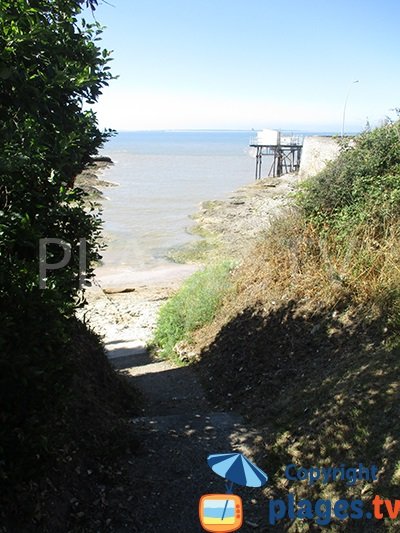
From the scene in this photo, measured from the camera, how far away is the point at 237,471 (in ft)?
8.64

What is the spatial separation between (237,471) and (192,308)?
7933mm

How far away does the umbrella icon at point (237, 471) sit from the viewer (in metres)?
2.59

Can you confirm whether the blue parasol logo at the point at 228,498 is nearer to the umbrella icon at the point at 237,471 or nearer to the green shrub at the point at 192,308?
the umbrella icon at the point at 237,471

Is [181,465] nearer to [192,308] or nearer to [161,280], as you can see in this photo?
[192,308]

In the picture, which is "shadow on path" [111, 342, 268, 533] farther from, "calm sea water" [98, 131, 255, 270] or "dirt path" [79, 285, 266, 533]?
"calm sea water" [98, 131, 255, 270]

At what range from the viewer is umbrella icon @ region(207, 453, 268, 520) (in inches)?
102

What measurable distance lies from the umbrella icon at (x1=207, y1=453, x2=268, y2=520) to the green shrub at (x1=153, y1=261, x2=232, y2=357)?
7.04 m

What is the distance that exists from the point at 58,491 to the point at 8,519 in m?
0.52

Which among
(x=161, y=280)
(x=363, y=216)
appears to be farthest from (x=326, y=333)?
(x=161, y=280)

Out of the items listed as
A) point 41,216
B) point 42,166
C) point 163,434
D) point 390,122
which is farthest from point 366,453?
point 390,122

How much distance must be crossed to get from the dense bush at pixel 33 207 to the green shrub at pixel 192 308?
553cm

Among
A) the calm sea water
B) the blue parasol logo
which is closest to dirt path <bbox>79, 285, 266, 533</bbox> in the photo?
the blue parasol logo

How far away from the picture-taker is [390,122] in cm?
998

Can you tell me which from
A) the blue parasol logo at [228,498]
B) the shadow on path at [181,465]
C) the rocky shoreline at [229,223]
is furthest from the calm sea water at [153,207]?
the blue parasol logo at [228,498]
